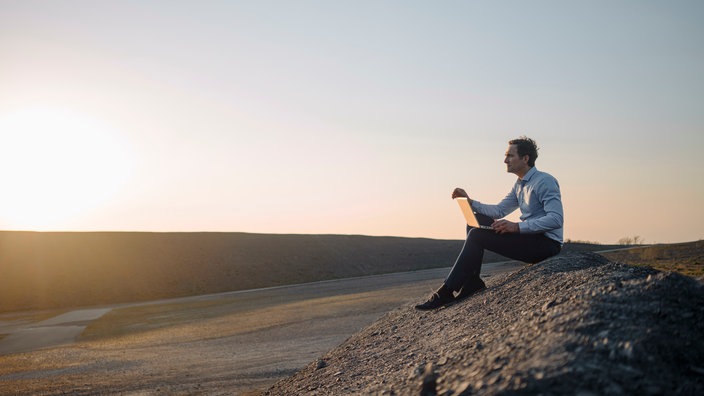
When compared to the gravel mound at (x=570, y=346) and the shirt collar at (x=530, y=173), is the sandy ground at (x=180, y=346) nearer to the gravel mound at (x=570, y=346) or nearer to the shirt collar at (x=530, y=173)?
the shirt collar at (x=530, y=173)

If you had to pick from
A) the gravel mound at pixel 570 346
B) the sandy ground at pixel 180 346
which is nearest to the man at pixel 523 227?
the gravel mound at pixel 570 346

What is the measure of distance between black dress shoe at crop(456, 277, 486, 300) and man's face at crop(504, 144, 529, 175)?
59.7 inches

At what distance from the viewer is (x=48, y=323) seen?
2709 centimetres

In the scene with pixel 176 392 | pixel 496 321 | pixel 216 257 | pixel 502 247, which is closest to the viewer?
pixel 496 321

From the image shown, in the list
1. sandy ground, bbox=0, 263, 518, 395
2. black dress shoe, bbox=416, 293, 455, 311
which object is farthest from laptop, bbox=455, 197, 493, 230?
sandy ground, bbox=0, 263, 518, 395

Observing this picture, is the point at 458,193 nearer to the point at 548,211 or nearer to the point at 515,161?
the point at 515,161

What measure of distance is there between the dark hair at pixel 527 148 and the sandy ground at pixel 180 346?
4.07 metres

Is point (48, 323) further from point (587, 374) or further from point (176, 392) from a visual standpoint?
point (587, 374)

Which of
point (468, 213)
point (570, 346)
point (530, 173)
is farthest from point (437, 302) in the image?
point (570, 346)

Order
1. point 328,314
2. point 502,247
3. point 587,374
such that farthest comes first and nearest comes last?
point 328,314 < point 502,247 < point 587,374

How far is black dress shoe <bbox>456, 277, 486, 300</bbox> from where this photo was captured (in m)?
7.67

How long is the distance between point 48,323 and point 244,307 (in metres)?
8.92

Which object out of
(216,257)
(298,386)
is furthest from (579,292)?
(216,257)

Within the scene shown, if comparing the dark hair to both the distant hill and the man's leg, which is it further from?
the distant hill
